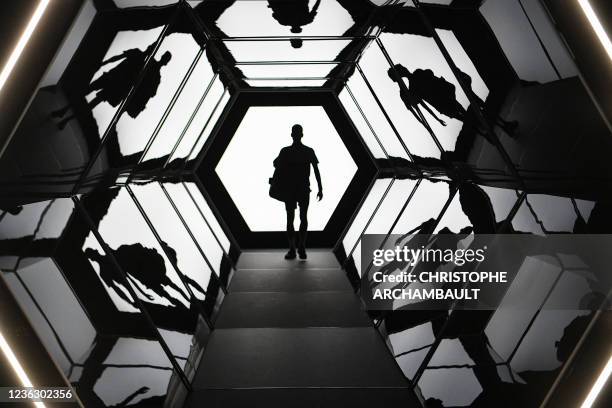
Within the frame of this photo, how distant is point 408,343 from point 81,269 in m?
1.93

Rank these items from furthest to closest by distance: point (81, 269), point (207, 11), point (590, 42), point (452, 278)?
point (207, 11)
point (452, 278)
point (81, 269)
point (590, 42)

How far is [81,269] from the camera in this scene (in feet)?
7.34

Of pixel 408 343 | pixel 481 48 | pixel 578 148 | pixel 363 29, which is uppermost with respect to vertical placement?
pixel 363 29

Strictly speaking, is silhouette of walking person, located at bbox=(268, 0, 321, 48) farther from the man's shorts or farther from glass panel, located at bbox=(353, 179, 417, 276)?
the man's shorts

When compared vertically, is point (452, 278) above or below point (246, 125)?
below

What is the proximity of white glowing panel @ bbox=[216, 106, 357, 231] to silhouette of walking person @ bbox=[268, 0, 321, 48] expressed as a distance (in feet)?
11.5

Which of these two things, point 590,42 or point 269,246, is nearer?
point 590,42

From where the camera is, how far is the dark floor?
220 cm

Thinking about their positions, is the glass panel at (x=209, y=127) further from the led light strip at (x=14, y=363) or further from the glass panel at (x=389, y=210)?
the led light strip at (x=14, y=363)

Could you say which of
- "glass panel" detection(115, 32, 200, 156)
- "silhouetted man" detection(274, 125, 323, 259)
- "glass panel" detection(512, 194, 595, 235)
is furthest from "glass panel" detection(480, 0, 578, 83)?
"silhouetted man" detection(274, 125, 323, 259)

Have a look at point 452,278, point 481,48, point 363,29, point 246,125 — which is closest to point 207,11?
point 363,29

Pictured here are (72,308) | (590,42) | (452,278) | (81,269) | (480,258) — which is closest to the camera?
(590,42)

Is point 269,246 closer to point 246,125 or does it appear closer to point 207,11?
point 246,125

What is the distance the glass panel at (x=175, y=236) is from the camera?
11.0 ft
